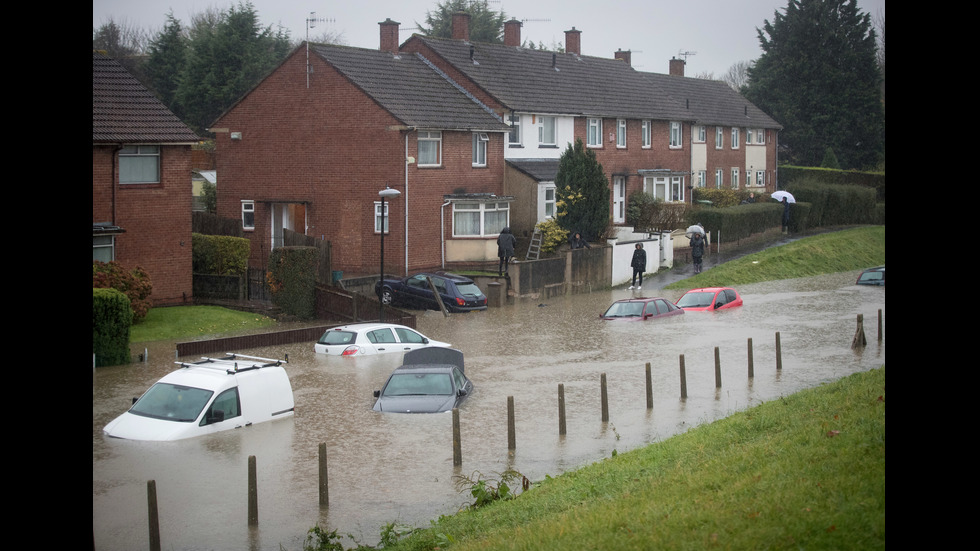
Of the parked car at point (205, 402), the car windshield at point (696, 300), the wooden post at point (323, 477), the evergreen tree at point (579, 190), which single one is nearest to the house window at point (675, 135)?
the evergreen tree at point (579, 190)

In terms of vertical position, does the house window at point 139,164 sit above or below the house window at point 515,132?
below

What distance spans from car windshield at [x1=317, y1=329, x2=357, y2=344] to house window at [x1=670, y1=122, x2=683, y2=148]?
34100mm

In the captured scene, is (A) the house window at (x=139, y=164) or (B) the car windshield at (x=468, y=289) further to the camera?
(B) the car windshield at (x=468, y=289)

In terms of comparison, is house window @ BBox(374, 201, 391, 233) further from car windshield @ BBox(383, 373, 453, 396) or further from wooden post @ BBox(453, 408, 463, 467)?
wooden post @ BBox(453, 408, 463, 467)

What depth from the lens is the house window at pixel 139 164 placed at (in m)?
31.4

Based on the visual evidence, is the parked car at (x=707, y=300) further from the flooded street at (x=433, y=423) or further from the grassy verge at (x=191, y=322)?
the grassy verge at (x=191, y=322)

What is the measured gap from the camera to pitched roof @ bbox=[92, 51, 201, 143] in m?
31.1

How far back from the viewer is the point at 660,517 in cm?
964

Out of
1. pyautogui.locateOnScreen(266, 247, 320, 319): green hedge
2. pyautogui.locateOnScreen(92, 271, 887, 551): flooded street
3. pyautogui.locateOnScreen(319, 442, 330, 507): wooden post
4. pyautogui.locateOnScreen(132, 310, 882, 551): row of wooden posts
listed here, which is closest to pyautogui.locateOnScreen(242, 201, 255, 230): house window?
pyautogui.locateOnScreen(266, 247, 320, 319): green hedge

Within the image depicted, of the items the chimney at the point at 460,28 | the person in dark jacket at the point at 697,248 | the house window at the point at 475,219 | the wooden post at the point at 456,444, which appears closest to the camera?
the wooden post at the point at 456,444

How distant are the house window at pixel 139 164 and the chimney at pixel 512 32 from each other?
24.5 meters

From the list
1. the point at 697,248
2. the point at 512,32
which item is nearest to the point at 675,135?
the point at 512,32
